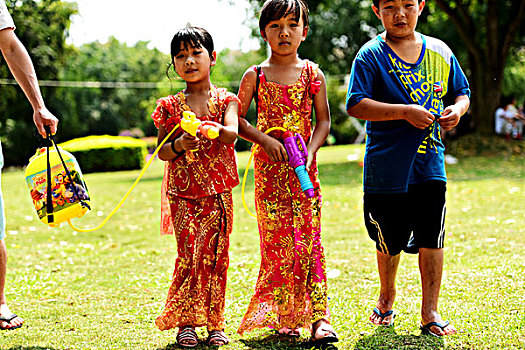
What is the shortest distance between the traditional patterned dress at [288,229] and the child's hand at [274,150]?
84 mm

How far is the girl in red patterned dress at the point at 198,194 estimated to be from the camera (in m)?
3.48

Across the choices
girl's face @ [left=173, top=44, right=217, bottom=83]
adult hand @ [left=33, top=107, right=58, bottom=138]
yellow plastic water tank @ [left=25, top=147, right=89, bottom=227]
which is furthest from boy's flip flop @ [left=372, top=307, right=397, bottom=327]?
adult hand @ [left=33, top=107, right=58, bottom=138]

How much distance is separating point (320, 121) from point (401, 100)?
1.62ft

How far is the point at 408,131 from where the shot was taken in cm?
347

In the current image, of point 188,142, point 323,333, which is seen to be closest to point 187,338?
point 323,333

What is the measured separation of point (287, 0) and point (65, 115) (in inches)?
1284

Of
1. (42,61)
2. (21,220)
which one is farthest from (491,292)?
(42,61)

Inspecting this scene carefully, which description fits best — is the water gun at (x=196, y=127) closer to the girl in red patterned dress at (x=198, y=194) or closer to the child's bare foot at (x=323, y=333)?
the girl in red patterned dress at (x=198, y=194)

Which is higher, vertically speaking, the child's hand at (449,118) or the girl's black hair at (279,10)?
the girl's black hair at (279,10)

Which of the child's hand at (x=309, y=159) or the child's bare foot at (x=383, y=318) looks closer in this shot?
the child's hand at (x=309, y=159)

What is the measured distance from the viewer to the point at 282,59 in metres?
3.55

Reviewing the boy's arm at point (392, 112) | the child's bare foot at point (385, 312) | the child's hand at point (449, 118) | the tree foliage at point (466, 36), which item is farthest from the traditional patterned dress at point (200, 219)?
the tree foliage at point (466, 36)

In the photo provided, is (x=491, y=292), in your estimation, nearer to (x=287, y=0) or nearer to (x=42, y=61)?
(x=287, y=0)

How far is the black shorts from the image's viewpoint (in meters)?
3.50
